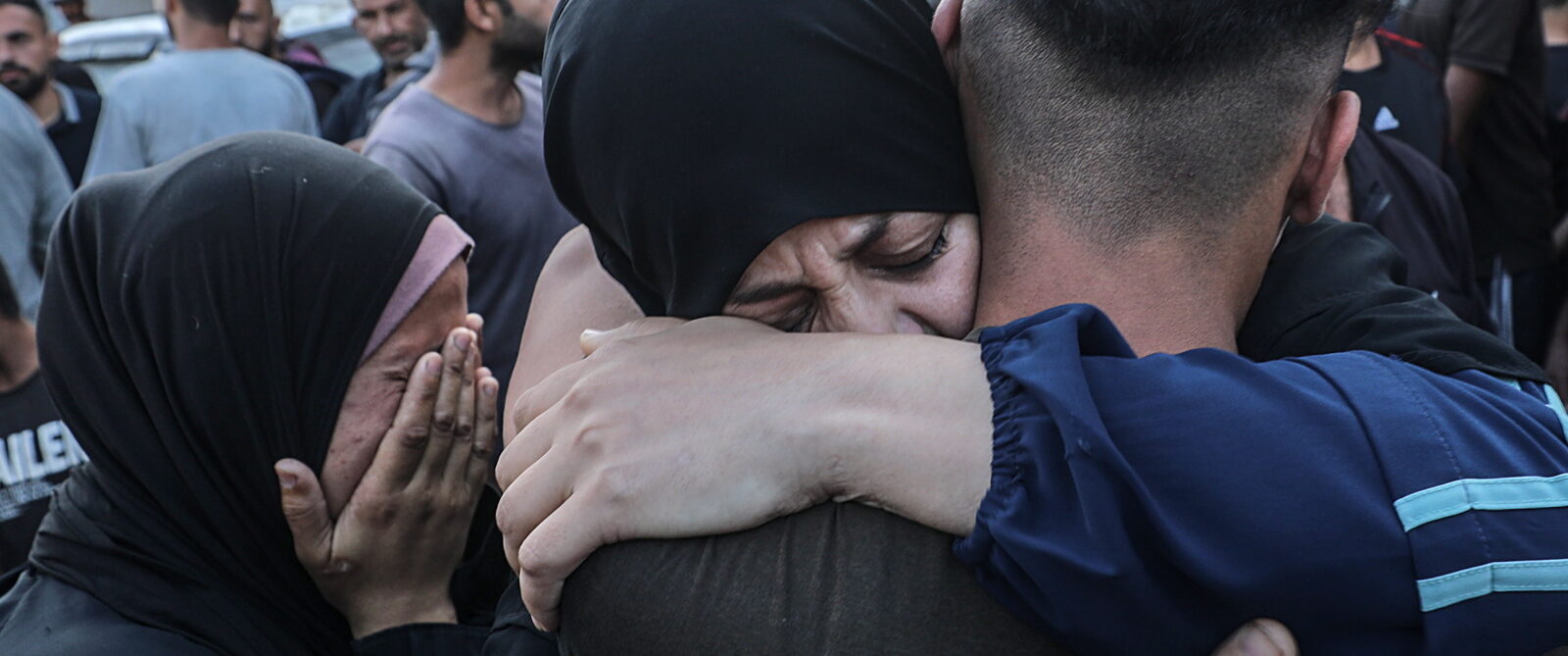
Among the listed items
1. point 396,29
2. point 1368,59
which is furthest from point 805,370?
point 396,29

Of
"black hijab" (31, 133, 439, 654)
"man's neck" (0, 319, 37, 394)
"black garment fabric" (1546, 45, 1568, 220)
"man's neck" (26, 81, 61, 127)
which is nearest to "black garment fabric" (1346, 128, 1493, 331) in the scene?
"black hijab" (31, 133, 439, 654)

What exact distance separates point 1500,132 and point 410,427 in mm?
4765

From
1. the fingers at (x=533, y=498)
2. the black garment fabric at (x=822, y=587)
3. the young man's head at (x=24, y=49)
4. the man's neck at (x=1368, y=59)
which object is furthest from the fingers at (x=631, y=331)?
the young man's head at (x=24, y=49)

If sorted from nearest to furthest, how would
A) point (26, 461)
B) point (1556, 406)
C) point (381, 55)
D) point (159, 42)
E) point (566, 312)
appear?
1. point (1556, 406)
2. point (566, 312)
3. point (26, 461)
4. point (381, 55)
5. point (159, 42)

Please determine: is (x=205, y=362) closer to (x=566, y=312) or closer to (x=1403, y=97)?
(x=566, y=312)

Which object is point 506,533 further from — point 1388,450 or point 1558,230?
point 1558,230

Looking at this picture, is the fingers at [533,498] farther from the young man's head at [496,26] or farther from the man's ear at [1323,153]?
the young man's head at [496,26]

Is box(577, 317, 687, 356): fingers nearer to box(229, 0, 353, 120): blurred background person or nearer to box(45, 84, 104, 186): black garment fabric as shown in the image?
box(45, 84, 104, 186): black garment fabric

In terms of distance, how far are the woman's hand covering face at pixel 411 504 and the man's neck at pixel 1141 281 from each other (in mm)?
1090

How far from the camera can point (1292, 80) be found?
4.68 ft

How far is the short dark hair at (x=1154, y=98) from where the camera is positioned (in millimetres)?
1375

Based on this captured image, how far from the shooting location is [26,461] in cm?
342

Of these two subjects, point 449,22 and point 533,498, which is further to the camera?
point 449,22

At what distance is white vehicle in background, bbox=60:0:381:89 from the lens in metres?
10.4
